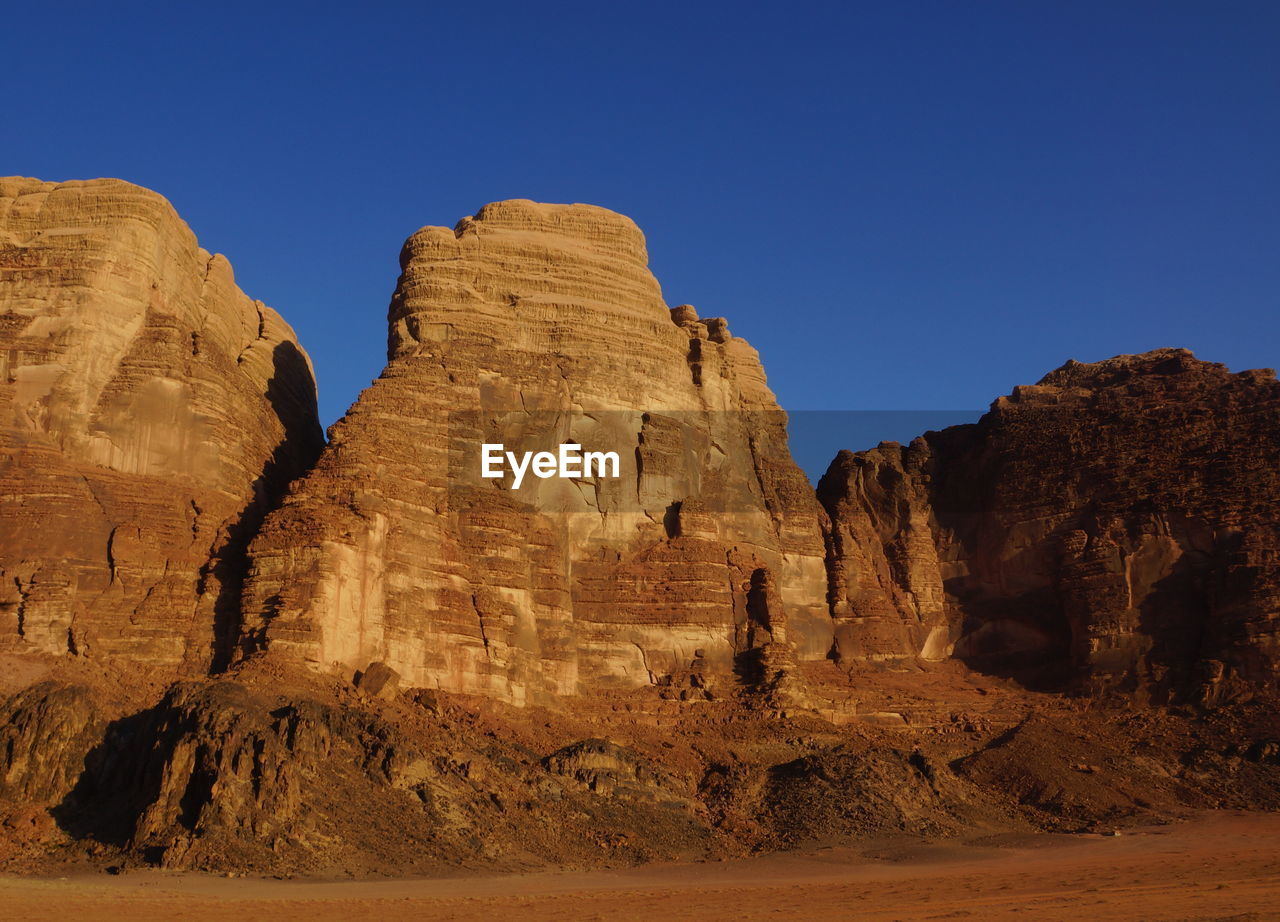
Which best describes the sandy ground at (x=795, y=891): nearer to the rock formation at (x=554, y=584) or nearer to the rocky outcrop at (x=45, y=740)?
the rock formation at (x=554, y=584)

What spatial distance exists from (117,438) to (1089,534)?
39.1 m

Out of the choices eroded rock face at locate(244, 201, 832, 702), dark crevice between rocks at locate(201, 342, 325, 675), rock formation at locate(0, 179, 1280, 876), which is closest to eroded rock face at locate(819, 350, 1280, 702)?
rock formation at locate(0, 179, 1280, 876)

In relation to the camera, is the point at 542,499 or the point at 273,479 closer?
the point at 273,479

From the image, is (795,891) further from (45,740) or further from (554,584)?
(45,740)

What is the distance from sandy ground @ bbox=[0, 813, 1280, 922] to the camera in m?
31.7

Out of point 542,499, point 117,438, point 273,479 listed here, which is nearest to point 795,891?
point 542,499

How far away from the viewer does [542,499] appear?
55.7m

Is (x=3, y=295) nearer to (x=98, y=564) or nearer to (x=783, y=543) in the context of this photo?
(x=98, y=564)

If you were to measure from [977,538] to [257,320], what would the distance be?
33093 mm

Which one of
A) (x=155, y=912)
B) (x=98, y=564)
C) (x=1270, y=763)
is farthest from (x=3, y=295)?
(x=1270, y=763)

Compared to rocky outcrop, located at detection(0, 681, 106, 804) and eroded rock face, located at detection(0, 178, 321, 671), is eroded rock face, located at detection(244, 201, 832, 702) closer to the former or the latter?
eroded rock face, located at detection(0, 178, 321, 671)

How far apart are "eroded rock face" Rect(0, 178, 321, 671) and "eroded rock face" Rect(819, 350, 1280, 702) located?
26.2 m

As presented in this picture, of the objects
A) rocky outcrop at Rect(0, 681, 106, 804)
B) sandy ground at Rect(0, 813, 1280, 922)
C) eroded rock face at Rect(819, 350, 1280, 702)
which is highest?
eroded rock face at Rect(819, 350, 1280, 702)

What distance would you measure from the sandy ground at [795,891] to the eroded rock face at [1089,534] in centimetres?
1633
